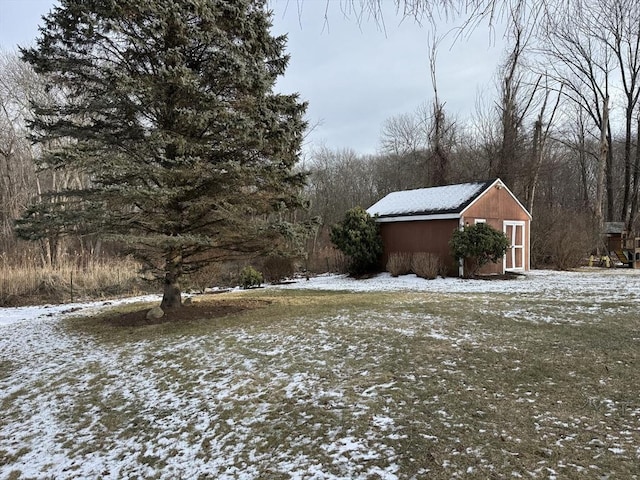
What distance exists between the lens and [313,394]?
3807 mm

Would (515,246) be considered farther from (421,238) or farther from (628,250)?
(628,250)

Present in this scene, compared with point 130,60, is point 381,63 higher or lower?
lower

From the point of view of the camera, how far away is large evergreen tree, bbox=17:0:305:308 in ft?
20.4

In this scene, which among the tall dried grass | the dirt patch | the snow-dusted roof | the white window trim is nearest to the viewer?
the dirt patch

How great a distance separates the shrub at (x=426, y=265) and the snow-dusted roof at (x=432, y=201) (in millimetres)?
1621

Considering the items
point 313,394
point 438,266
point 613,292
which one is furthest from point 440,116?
point 313,394

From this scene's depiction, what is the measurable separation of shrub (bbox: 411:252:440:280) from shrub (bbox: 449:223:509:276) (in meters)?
0.73

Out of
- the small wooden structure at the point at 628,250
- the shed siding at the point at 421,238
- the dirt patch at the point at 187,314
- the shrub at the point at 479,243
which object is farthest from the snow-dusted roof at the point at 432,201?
the small wooden structure at the point at 628,250

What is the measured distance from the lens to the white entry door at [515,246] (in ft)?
52.9

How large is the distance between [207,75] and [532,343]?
6.44 metres

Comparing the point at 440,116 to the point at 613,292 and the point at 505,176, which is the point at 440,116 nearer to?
the point at 505,176

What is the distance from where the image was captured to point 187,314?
7.57 m

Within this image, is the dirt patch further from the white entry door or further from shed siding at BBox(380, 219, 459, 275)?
the white entry door

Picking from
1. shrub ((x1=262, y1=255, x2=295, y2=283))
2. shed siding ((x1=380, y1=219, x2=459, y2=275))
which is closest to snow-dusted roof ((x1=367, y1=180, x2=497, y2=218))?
shed siding ((x1=380, y1=219, x2=459, y2=275))
